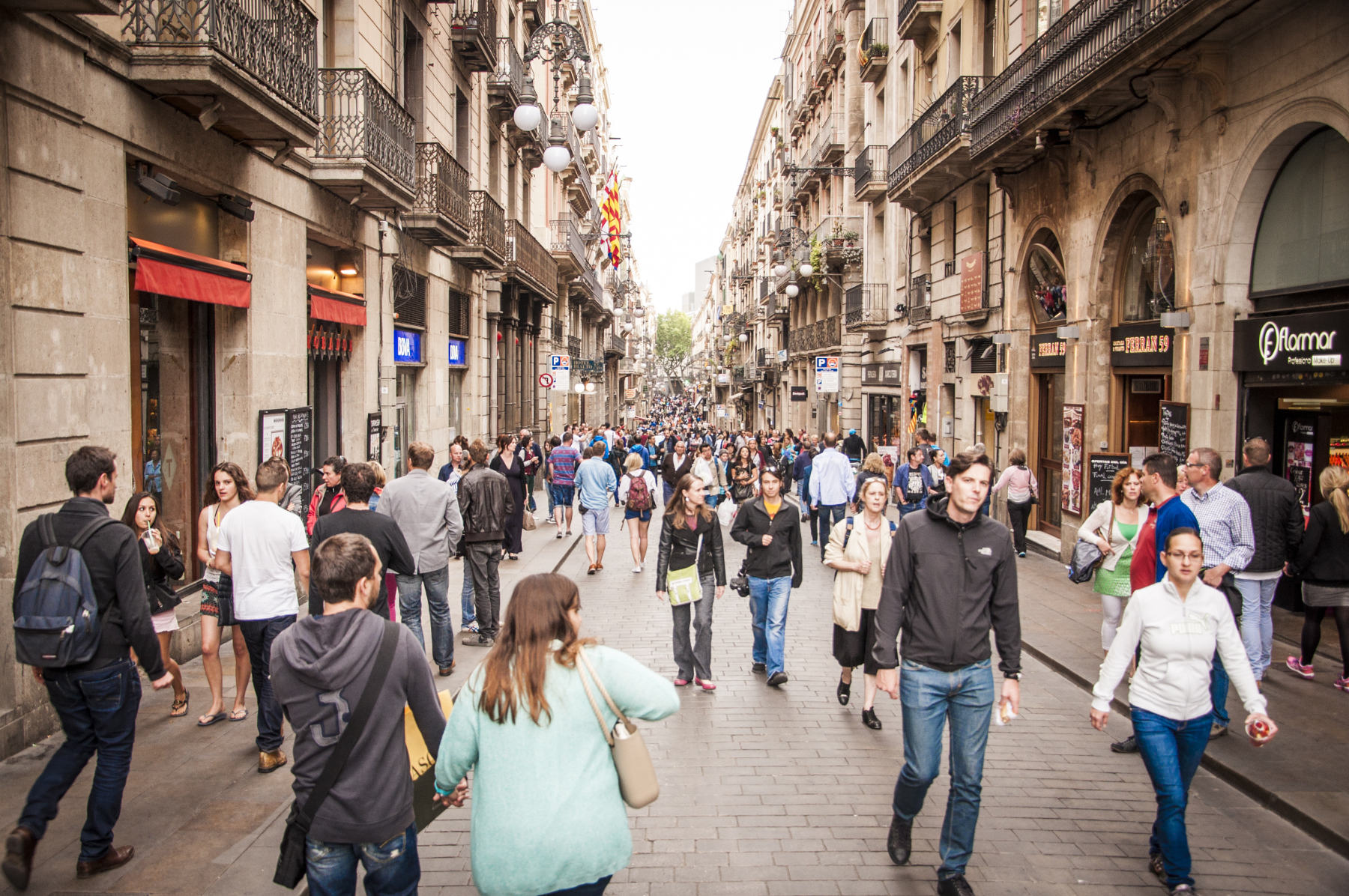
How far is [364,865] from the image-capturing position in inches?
127

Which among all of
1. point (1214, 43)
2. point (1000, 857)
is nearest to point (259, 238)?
point (1000, 857)

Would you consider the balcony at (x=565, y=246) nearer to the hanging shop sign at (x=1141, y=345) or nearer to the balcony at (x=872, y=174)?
the balcony at (x=872, y=174)

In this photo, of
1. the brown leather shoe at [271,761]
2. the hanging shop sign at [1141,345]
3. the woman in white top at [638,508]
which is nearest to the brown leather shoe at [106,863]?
the brown leather shoe at [271,761]

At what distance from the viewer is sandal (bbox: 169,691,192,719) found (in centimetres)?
675

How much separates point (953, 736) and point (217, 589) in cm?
490

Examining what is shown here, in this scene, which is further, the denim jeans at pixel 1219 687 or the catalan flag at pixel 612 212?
the catalan flag at pixel 612 212

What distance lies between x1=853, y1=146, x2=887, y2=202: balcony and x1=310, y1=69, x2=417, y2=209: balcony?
1763cm

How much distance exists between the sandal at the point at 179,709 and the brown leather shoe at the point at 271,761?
1.42 meters

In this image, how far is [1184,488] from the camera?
280 inches

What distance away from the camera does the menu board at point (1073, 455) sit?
13.9m

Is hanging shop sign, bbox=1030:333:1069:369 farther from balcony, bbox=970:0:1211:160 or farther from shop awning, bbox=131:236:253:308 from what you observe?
shop awning, bbox=131:236:253:308

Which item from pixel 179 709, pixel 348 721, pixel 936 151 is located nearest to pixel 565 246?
pixel 936 151

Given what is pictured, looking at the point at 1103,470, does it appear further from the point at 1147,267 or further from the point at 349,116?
the point at 349,116

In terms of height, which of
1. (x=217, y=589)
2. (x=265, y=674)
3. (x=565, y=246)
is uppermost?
(x=565, y=246)
